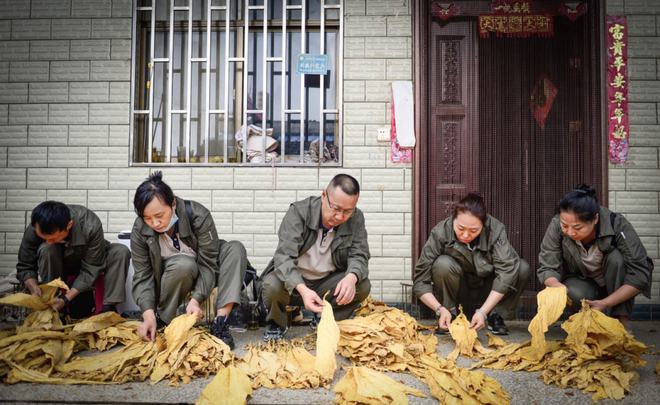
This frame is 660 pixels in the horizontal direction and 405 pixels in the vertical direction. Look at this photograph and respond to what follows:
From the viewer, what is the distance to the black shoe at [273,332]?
10.7 ft

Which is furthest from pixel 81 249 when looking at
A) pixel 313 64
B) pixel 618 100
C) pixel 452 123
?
pixel 618 100

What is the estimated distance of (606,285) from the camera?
3379mm

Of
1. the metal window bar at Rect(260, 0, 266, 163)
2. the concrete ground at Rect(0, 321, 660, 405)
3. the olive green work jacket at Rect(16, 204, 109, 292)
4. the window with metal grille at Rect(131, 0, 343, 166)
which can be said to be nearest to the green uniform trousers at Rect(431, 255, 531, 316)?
the concrete ground at Rect(0, 321, 660, 405)

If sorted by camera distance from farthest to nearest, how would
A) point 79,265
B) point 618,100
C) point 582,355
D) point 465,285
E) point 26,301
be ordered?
point 618,100, point 465,285, point 79,265, point 26,301, point 582,355

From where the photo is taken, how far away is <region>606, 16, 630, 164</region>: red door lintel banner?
4.29 metres

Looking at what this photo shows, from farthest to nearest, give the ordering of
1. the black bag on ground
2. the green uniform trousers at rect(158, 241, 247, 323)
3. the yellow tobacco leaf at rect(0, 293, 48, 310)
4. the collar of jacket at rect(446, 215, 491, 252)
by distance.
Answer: the black bag on ground < the collar of jacket at rect(446, 215, 491, 252) < the green uniform trousers at rect(158, 241, 247, 323) < the yellow tobacco leaf at rect(0, 293, 48, 310)

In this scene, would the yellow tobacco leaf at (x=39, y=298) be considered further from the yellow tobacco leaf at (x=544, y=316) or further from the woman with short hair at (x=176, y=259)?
the yellow tobacco leaf at (x=544, y=316)

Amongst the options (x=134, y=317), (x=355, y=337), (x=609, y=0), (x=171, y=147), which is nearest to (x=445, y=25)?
(x=609, y=0)

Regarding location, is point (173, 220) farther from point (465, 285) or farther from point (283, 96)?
point (465, 285)

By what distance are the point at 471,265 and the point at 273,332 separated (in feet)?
4.65

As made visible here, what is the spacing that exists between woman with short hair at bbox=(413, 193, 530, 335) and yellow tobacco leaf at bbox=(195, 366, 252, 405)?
55.7 inches

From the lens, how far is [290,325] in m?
3.84

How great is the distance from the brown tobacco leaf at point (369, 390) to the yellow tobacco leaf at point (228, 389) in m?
0.41

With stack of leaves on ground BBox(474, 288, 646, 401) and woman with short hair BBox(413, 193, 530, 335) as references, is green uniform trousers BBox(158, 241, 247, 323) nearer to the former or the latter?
woman with short hair BBox(413, 193, 530, 335)
